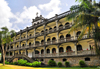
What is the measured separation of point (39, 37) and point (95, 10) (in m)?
20.7

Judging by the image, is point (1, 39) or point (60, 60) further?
point (1, 39)

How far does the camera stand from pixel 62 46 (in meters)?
27.2

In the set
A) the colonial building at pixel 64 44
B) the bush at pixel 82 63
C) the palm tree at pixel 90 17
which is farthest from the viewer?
the colonial building at pixel 64 44

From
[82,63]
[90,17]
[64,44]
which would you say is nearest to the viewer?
[90,17]

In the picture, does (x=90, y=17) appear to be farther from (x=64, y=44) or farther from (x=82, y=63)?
(x=64, y=44)

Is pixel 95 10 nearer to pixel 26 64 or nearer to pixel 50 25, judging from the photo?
pixel 50 25

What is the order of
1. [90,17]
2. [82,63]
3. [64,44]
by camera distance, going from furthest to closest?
[64,44] < [82,63] < [90,17]

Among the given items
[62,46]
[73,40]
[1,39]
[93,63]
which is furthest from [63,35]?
[1,39]

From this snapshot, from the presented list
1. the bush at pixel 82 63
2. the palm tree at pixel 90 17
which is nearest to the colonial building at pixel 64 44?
the bush at pixel 82 63

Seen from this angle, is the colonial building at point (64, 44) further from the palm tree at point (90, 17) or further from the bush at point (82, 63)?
the palm tree at point (90, 17)

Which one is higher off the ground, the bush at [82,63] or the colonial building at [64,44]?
the colonial building at [64,44]

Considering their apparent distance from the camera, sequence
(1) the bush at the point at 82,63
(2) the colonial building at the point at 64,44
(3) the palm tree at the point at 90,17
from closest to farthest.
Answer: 1. (3) the palm tree at the point at 90,17
2. (1) the bush at the point at 82,63
3. (2) the colonial building at the point at 64,44

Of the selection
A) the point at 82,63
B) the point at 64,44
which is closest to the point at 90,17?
the point at 82,63

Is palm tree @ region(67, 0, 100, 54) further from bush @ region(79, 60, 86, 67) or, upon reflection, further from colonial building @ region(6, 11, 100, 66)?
bush @ region(79, 60, 86, 67)
